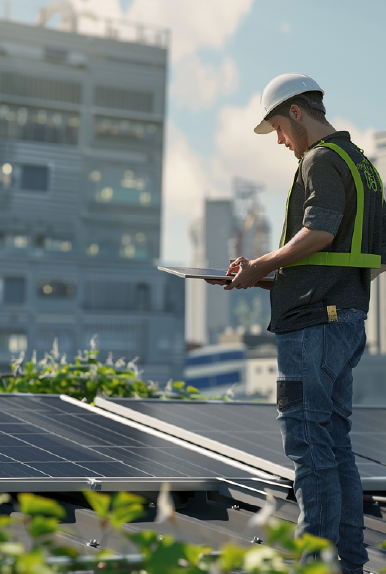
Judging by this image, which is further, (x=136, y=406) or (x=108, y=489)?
(x=136, y=406)

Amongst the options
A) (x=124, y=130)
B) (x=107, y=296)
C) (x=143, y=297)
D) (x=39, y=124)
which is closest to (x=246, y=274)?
(x=107, y=296)

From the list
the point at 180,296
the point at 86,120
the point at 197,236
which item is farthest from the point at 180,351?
the point at 197,236

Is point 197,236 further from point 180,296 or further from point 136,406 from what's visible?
point 136,406

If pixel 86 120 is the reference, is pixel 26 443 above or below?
below

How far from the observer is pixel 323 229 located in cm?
347

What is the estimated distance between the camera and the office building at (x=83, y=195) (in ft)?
255

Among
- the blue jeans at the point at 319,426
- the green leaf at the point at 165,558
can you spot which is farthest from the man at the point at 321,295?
the green leaf at the point at 165,558

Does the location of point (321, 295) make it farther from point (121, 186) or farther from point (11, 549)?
point (121, 186)

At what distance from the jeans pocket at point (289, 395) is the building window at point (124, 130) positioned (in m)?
80.6

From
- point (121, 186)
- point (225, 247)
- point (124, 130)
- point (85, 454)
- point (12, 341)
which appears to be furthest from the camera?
point (225, 247)

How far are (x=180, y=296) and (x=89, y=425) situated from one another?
75170 millimetres

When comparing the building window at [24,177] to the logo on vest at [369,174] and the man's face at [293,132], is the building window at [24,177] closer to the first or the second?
the man's face at [293,132]

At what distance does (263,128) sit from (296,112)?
7.4 inches

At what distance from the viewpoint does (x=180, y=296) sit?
80375mm
